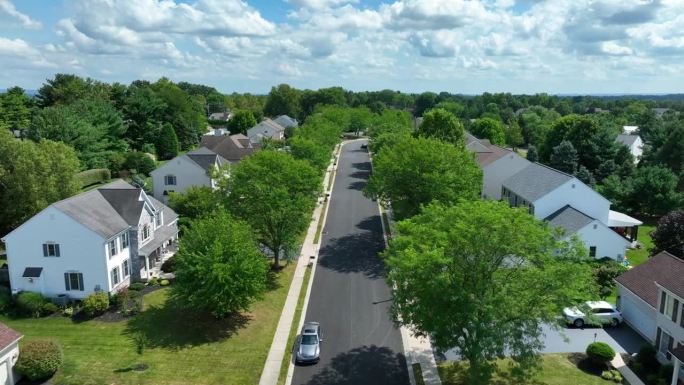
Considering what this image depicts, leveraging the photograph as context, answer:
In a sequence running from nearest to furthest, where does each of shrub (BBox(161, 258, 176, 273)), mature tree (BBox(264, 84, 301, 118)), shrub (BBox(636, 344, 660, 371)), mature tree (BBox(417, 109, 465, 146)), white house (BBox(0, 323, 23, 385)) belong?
white house (BBox(0, 323, 23, 385))
shrub (BBox(636, 344, 660, 371))
shrub (BBox(161, 258, 176, 273))
mature tree (BBox(417, 109, 465, 146))
mature tree (BBox(264, 84, 301, 118))

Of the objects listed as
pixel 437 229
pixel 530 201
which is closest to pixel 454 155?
pixel 530 201

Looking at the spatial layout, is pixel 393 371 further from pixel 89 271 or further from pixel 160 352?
pixel 89 271

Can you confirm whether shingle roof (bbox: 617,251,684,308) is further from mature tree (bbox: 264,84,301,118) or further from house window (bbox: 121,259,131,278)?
mature tree (bbox: 264,84,301,118)

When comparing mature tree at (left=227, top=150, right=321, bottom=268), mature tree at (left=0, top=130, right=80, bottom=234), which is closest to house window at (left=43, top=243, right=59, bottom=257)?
mature tree at (left=0, top=130, right=80, bottom=234)

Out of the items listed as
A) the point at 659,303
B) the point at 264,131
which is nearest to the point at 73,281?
the point at 659,303

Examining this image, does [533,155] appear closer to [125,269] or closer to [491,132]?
[491,132]

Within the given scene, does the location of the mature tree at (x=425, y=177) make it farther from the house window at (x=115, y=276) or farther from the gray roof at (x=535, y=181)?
the house window at (x=115, y=276)
